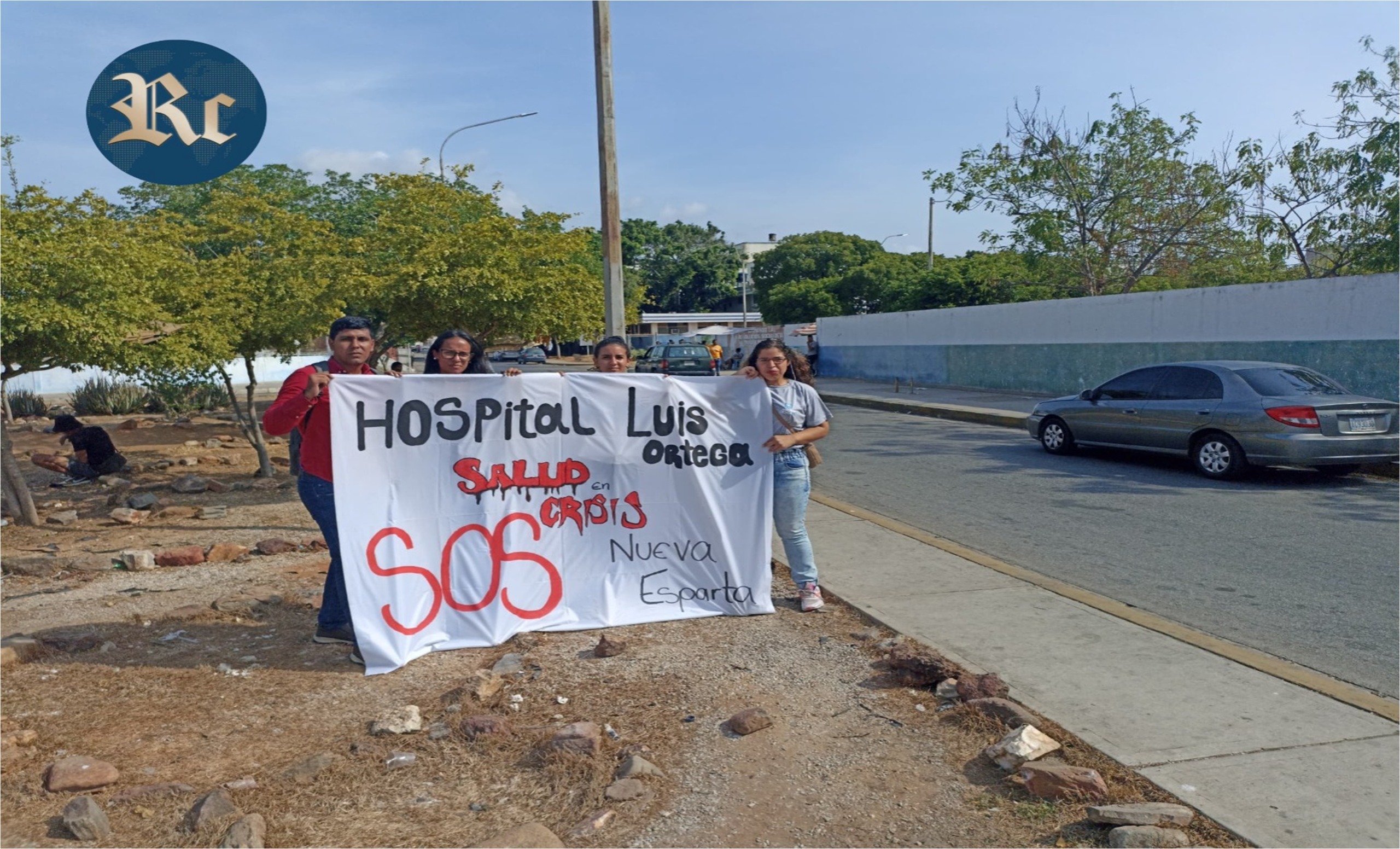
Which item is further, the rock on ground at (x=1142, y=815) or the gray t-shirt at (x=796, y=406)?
the gray t-shirt at (x=796, y=406)

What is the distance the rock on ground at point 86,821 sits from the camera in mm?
3553

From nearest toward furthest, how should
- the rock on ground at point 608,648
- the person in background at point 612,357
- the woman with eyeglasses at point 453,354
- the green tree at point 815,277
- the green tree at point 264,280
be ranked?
the rock on ground at point 608,648, the woman with eyeglasses at point 453,354, the person in background at point 612,357, the green tree at point 264,280, the green tree at point 815,277

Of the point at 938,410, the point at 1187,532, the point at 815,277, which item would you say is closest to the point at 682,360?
the point at 938,410

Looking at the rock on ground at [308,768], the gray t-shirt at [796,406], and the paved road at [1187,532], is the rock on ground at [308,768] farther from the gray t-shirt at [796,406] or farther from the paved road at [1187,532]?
the paved road at [1187,532]

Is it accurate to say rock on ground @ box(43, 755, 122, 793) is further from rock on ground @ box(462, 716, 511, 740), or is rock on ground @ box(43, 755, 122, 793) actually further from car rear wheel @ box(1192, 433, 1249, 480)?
car rear wheel @ box(1192, 433, 1249, 480)

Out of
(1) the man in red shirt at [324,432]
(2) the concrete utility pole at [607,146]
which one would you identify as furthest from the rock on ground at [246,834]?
(2) the concrete utility pole at [607,146]

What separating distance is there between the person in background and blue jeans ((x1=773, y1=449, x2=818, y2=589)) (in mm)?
1105

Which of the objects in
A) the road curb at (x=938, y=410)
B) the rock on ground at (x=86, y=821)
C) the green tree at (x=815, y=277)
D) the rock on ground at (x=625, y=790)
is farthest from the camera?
the green tree at (x=815, y=277)

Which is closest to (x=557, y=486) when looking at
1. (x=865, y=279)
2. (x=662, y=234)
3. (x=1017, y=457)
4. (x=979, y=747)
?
(x=979, y=747)

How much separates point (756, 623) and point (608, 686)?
1.28m

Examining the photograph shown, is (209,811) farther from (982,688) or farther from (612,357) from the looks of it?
(612,357)

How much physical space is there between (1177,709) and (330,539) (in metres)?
4.08

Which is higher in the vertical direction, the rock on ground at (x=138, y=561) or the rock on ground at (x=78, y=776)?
the rock on ground at (x=138, y=561)

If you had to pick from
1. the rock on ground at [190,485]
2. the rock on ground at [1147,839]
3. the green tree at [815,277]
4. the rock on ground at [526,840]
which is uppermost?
the green tree at [815,277]
